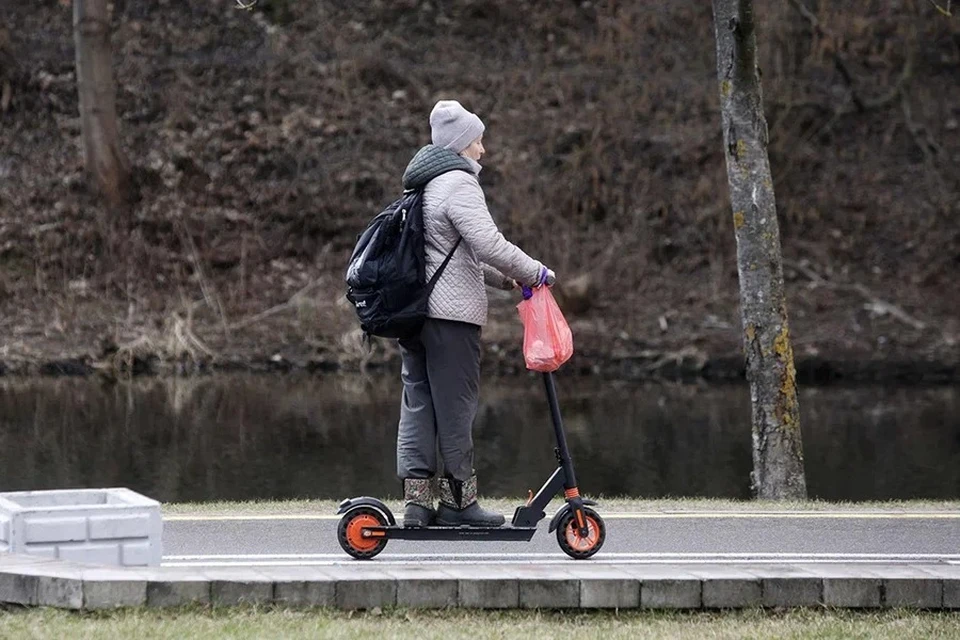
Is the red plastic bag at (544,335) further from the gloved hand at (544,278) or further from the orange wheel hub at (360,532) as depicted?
the orange wheel hub at (360,532)

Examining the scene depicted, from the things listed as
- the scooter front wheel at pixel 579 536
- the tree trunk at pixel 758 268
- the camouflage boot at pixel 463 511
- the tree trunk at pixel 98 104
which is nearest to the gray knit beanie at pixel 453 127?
the camouflage boot at pixel 463 511

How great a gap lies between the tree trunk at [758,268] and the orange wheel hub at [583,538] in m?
5.72

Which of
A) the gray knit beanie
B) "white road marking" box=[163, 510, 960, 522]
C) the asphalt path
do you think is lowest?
the asphalt path

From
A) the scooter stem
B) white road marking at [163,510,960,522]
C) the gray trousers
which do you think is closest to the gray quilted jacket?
the gray trousers

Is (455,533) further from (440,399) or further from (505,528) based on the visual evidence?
(440,399)

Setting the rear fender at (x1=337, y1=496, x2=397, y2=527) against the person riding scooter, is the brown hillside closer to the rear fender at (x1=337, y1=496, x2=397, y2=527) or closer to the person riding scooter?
the person riding scooter

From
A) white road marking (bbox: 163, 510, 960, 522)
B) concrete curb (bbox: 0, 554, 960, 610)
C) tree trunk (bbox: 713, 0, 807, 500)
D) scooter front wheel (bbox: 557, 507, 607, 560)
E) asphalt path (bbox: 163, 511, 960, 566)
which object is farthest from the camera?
tree trunk (bbox: 713, 0, 807, 500)

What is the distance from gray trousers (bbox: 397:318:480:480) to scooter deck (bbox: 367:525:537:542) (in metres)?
0.25

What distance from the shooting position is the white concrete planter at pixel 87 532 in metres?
6.68

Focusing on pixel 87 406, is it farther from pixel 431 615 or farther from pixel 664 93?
pixel 431 615

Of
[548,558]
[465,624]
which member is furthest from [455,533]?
[465,624]

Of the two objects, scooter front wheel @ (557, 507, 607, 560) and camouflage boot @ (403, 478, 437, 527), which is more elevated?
camouflage boot @ (403, 478, 437, 527)

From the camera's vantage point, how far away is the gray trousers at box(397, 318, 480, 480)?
7512 millimetres

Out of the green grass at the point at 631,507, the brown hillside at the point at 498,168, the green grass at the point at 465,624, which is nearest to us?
the green grass at the point at 465,624
